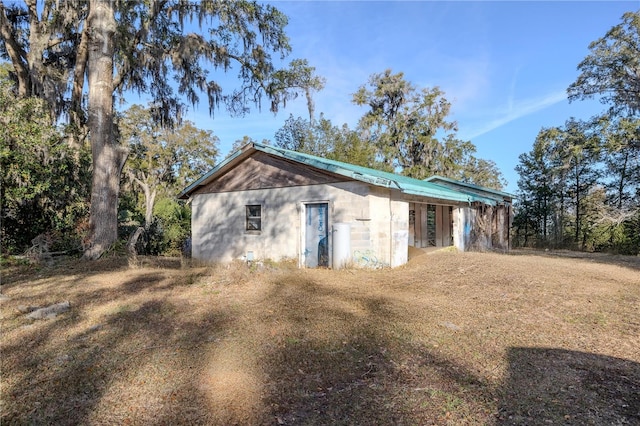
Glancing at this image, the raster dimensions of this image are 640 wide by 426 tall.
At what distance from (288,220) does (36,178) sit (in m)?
8.66

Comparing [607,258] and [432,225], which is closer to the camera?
[607,258]

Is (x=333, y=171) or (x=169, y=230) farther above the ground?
(x=333, y=171)

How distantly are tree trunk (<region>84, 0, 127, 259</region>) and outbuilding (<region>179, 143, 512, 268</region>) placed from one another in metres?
2.63

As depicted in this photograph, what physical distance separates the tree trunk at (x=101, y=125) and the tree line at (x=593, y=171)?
2268 centimetres

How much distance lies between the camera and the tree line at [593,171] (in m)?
19.0

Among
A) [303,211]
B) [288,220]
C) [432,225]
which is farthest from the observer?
[432,225]

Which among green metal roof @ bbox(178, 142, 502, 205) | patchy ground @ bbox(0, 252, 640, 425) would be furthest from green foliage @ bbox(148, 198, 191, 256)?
patchy ground @ bbox(0, 252, 640, 425)

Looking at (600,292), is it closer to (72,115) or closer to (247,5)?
(247,5)

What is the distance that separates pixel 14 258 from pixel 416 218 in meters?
14.8

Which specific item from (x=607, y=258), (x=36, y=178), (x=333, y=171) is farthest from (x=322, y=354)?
(x=607, y=258)

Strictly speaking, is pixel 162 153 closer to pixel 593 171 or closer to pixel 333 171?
pixel 333 171

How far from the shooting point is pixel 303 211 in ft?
36.0

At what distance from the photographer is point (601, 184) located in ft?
76.7

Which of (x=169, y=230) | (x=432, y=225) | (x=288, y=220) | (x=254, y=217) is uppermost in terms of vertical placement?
(x=254, y=217)
